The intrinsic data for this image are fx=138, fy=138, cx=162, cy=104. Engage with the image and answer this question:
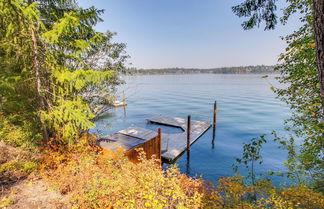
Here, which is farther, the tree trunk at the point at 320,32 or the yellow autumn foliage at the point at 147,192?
the yellow autumn foliage at the point at 147,192

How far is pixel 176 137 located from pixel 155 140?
483 centimetres

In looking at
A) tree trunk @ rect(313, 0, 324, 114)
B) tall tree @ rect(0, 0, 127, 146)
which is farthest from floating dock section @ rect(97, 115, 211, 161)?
tree trunk @ rect(313, 0, 324, 114)

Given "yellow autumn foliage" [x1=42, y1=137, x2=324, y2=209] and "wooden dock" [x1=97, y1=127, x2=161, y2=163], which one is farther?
"wooden dock" [x1=97, y1=127, x2=161, y2=163]

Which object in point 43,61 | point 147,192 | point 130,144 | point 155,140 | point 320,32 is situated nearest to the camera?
point 320,32

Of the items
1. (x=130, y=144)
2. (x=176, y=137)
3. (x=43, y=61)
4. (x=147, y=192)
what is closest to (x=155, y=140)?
(x=130, y=144)

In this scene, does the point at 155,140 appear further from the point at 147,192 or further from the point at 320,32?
the point at 320,32

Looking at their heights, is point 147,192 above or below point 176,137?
above

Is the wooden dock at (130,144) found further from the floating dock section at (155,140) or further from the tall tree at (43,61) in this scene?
the tall tree at (43,61)

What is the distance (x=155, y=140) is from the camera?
847 cm

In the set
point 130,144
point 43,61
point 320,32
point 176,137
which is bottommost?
point 176,137

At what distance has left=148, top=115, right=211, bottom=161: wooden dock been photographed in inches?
398

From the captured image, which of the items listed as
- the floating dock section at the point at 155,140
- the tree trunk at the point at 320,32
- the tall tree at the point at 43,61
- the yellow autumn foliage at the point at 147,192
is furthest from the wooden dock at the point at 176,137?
the tree trunk at the point at 320,32

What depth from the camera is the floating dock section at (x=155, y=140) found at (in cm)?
737

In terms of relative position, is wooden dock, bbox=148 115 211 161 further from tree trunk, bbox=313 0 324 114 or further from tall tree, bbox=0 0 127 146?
tree trunk, bbox=313 0 324 114
